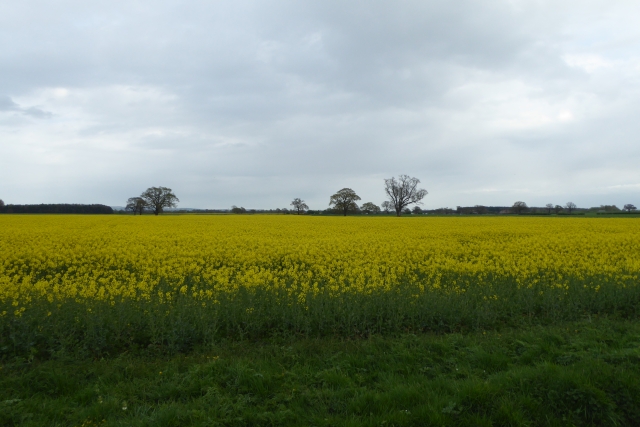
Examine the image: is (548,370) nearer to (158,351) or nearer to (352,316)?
(352,316)

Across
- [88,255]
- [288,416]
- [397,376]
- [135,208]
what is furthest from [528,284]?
[135,208]

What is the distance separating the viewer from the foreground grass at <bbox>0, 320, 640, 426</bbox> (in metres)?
3.65

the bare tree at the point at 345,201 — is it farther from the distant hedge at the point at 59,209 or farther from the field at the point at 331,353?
the field at the point at 331,353

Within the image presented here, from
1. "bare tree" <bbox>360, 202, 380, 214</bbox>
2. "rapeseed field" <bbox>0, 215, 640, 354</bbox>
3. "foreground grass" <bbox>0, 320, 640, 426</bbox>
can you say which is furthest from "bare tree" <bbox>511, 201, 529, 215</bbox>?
"foreground grass" <bbox>0, 320, 640, 426</bbox>

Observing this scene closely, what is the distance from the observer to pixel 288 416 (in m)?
3.65

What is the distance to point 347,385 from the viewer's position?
4234 millimetres

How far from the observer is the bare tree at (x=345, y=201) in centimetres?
8550

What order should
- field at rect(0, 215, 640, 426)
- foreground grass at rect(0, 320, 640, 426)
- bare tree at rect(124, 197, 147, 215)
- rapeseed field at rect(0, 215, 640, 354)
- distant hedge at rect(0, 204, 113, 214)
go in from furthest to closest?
bare tree at rect(124, 197, 147, 215), distant hedge at rect(0, 204, 113, 214), rapeseed field at rect(0, 215, 640, 354), field at rect(0, 215, 640, 426), foreground grass at rect(0, 320, 640, 426)


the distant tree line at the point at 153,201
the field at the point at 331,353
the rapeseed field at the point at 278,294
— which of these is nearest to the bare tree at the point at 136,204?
the distant tree line at the point at 153,201

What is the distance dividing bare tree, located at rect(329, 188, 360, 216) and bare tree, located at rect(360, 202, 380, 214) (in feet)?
22.0

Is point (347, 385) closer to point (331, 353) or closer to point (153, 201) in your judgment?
point (331, 353)

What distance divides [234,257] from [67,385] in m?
8.36

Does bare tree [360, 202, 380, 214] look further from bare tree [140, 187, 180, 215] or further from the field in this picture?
the field

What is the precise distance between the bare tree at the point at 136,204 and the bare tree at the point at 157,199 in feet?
4.09
